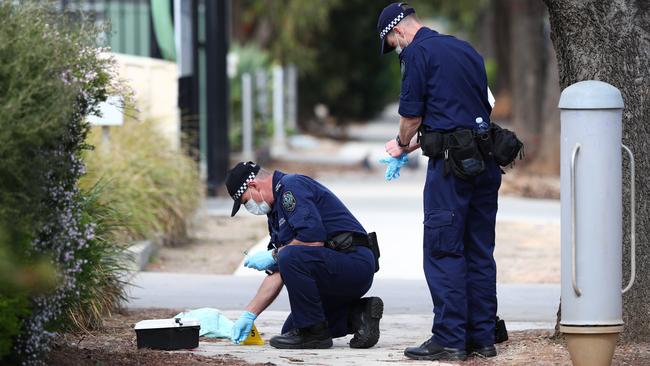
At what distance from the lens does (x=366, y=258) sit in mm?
6809

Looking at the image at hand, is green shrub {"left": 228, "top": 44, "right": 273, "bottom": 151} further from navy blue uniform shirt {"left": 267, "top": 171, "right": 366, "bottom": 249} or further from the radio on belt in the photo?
the radio on belt

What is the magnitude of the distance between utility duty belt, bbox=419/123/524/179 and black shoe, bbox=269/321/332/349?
117 cm

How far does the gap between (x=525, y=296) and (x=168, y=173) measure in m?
3.58

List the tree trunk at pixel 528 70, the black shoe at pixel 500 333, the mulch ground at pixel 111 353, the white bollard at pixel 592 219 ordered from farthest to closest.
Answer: the tree trunk at pixel 528 70 < the black shoe at pixel 500 333 < the mulch ground at pixel 111 353 < the white bollard at pixel 592 219

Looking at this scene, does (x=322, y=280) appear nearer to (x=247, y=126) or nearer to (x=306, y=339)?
(x=306, y=339)

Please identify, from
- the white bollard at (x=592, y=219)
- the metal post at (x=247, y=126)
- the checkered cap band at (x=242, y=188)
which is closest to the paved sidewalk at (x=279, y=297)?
the checkered cap band at (x=242, y=188)

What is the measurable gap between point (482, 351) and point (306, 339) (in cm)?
93

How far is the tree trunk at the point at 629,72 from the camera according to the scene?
6.40 metres

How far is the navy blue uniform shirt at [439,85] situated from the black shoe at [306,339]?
126 centimetres

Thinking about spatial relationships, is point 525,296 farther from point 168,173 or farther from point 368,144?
point 368,144

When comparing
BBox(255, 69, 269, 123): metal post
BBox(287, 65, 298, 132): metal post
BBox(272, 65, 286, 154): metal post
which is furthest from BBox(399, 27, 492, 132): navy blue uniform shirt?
BBox(287, 65, 298, 132): metal post

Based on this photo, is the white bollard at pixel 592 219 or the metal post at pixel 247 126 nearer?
the white bollard at pixel 592 219

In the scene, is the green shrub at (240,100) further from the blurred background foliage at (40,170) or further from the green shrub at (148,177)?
the blurred background foliage at (40,170)

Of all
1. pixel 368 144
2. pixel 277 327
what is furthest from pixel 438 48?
pixel 368 144
